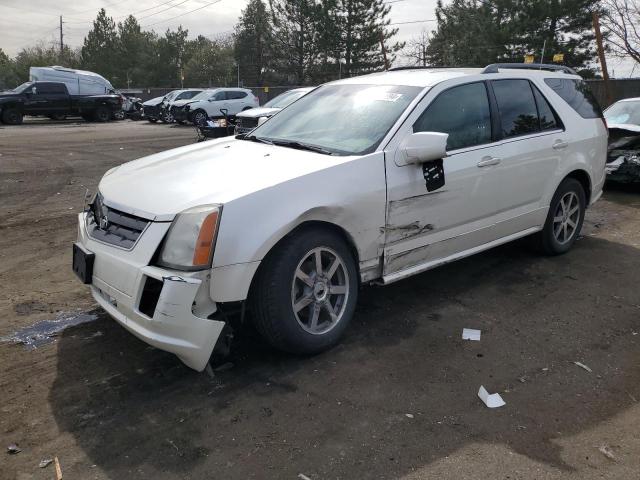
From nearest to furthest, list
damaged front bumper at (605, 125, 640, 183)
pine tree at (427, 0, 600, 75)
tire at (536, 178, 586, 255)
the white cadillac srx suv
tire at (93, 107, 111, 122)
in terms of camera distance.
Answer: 1. the white cadillac srx suv
2. tire at (536, 178, 586, 255)
3. damaged front bumper at (605, 125, 640, 183)
4. tire at (93, 107, 111, 122)
5. pine tree at (427, 0, 600, 75)

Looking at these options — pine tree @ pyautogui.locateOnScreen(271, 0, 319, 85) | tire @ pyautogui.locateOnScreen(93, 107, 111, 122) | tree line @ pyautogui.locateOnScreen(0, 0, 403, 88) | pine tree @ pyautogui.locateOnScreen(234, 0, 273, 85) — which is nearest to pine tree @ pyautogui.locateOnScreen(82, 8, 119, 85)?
tree line @ pyautogui.locateOnScreen(0, 0, 403, 88)

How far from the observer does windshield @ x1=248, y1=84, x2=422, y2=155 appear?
3982mm

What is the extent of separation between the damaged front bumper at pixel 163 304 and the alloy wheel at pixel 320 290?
0.59 metres

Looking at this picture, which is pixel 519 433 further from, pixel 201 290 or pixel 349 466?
pixel 201 290

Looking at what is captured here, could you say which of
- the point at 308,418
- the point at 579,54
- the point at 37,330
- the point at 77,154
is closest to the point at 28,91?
the point at 77,154

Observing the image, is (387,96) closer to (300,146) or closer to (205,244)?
(300,146)

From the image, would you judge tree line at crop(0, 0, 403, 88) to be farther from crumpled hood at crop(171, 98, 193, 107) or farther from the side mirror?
the side mirror

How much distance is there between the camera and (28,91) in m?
26.1

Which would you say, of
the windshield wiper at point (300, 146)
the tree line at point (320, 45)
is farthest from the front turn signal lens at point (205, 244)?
the tree line at point (320, 45)

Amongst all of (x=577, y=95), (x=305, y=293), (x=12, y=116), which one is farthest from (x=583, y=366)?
(x=12, y=116)

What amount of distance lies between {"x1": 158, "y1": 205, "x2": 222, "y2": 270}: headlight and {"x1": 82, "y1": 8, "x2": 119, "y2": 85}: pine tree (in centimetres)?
7846

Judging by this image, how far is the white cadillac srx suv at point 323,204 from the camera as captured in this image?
3090 millimetres

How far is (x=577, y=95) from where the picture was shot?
5.69 m

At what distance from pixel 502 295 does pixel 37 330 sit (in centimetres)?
361
